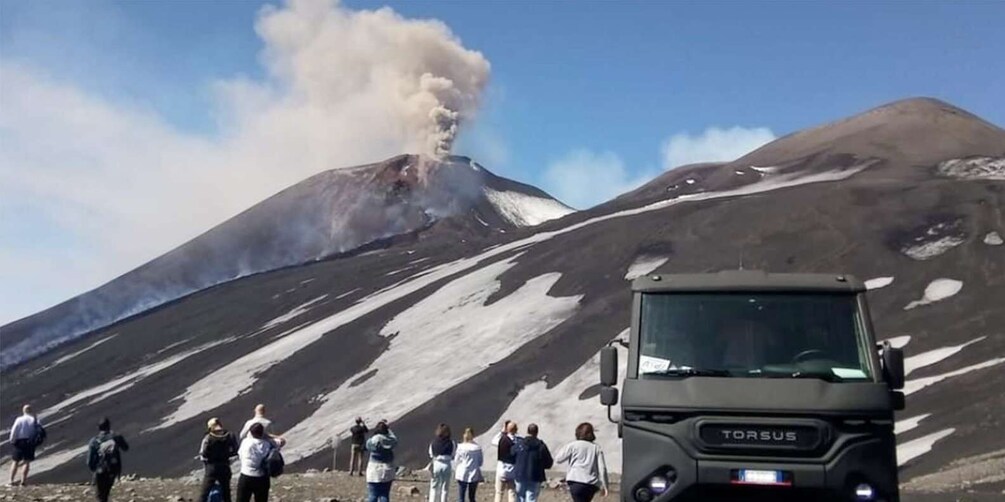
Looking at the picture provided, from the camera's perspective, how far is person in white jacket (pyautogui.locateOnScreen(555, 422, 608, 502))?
14.6 meters

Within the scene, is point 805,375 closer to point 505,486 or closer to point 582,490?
point 582,490

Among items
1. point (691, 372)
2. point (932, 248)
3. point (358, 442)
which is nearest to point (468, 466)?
point (691, 372)

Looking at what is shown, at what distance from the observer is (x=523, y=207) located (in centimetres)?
17800

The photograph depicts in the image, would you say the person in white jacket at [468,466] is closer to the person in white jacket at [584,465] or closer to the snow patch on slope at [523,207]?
the person in white jacket at [584,465]

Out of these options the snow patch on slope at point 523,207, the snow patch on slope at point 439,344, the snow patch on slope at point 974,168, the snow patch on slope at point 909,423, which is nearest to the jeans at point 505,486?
the snow patch on slope at point 909,423

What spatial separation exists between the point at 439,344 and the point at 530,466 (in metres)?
47.4

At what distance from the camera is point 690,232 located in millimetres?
73188

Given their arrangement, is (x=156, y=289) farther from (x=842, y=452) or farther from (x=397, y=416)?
(x=842, y=452)

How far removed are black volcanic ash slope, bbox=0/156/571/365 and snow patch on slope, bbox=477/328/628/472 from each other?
88283 mm

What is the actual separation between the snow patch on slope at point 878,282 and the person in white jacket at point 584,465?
45076mm

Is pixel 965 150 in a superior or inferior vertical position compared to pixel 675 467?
superior

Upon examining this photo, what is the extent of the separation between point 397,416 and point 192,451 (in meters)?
9.85

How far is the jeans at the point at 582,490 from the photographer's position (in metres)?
14.7

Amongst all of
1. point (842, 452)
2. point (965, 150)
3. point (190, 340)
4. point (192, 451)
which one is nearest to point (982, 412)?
point (842, 452)
